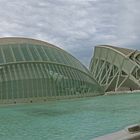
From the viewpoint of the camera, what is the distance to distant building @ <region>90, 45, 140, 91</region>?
70625 millimetres

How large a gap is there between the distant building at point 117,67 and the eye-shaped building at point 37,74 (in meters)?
27.9

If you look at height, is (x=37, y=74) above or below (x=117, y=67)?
below

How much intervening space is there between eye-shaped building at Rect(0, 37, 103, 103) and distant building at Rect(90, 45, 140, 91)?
91.5ft

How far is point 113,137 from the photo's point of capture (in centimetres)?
716

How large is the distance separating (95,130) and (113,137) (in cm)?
595

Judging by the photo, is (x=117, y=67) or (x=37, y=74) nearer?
(x=37, y=74)

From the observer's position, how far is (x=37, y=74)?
3806 centimetres

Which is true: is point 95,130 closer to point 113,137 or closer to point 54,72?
point 113,137

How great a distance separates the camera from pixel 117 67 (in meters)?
74.1

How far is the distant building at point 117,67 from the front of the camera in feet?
232

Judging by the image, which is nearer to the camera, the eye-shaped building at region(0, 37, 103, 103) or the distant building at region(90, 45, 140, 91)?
the eye-shaped building at region(0, 37, 103, 103)

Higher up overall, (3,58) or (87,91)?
(3,58)

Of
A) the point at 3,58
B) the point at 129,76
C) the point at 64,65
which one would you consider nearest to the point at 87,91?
the point at 64,65

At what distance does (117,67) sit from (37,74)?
126ft
